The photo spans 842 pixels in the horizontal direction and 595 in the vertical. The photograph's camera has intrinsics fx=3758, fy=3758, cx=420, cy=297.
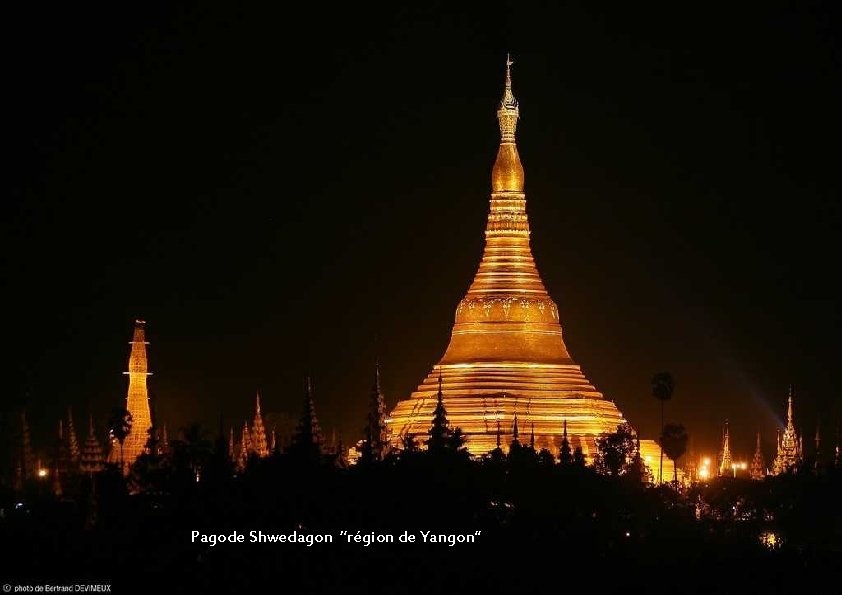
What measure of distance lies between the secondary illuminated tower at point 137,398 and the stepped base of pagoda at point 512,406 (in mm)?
6560

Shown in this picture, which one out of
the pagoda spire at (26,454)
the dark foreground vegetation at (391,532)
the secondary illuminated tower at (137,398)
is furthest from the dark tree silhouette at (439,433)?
the secondary illuminated tower at (137,398)

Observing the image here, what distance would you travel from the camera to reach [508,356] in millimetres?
98375

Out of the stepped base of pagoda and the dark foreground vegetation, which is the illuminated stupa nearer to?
the stepped base of pagoda

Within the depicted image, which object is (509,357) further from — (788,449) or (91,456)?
(91,456)

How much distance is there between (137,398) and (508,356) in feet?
32.5

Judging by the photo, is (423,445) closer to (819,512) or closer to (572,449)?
(572,449)

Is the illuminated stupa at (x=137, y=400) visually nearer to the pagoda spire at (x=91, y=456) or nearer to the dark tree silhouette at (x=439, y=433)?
the pagoda spire at (x=91, y=456)

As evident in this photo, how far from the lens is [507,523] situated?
250 feet

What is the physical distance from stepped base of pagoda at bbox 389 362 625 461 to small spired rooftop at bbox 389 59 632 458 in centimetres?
3

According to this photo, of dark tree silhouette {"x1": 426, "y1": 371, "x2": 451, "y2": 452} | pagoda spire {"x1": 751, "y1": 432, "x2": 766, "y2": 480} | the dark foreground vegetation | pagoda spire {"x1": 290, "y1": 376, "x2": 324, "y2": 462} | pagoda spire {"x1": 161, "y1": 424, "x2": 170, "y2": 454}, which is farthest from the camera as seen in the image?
pagoda spire {"x1": 751, "y1": 432, "x2": 766, "y2": 480}

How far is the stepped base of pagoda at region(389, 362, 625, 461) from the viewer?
96.0m

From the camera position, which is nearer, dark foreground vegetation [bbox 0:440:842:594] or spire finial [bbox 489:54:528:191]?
dark foreground vegetation [bbox 0:440:842:594]

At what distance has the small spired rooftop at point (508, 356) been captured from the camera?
96.7 meters

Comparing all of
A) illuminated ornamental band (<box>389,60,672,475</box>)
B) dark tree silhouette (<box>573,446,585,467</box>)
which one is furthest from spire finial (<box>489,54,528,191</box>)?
dark tree silhouette (<box>573,446,585,467</box>)
